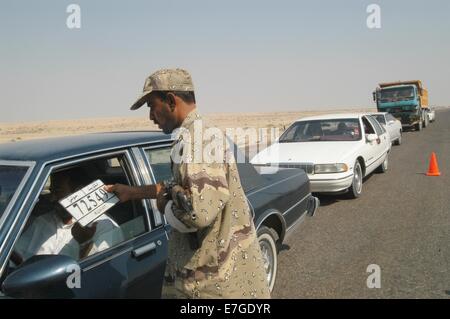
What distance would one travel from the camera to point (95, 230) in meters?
2.53

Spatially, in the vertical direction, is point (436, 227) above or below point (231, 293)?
below

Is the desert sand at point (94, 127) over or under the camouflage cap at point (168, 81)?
under

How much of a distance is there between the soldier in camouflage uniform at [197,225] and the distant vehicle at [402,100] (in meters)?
21.7

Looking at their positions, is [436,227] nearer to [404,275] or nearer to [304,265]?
[404,275]

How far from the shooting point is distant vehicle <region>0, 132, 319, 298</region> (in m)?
1.90

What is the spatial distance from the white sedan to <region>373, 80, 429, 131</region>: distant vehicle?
1311 cm

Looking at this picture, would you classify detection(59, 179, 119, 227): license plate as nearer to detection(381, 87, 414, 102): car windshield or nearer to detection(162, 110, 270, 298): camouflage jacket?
detection(162, 110, 270, 298): camouflage jacket

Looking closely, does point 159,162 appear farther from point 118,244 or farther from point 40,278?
point 40,278

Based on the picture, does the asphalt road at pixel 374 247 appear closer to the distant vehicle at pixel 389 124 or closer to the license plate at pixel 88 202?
the license plate at pixel 88 202

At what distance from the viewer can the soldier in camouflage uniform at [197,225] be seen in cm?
169

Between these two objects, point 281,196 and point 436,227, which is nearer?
point 281,196

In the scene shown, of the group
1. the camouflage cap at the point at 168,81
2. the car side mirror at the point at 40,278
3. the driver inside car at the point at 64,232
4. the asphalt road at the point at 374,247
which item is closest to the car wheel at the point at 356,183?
the asphalt road at the point at 374,247

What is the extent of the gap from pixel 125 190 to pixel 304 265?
291cm
